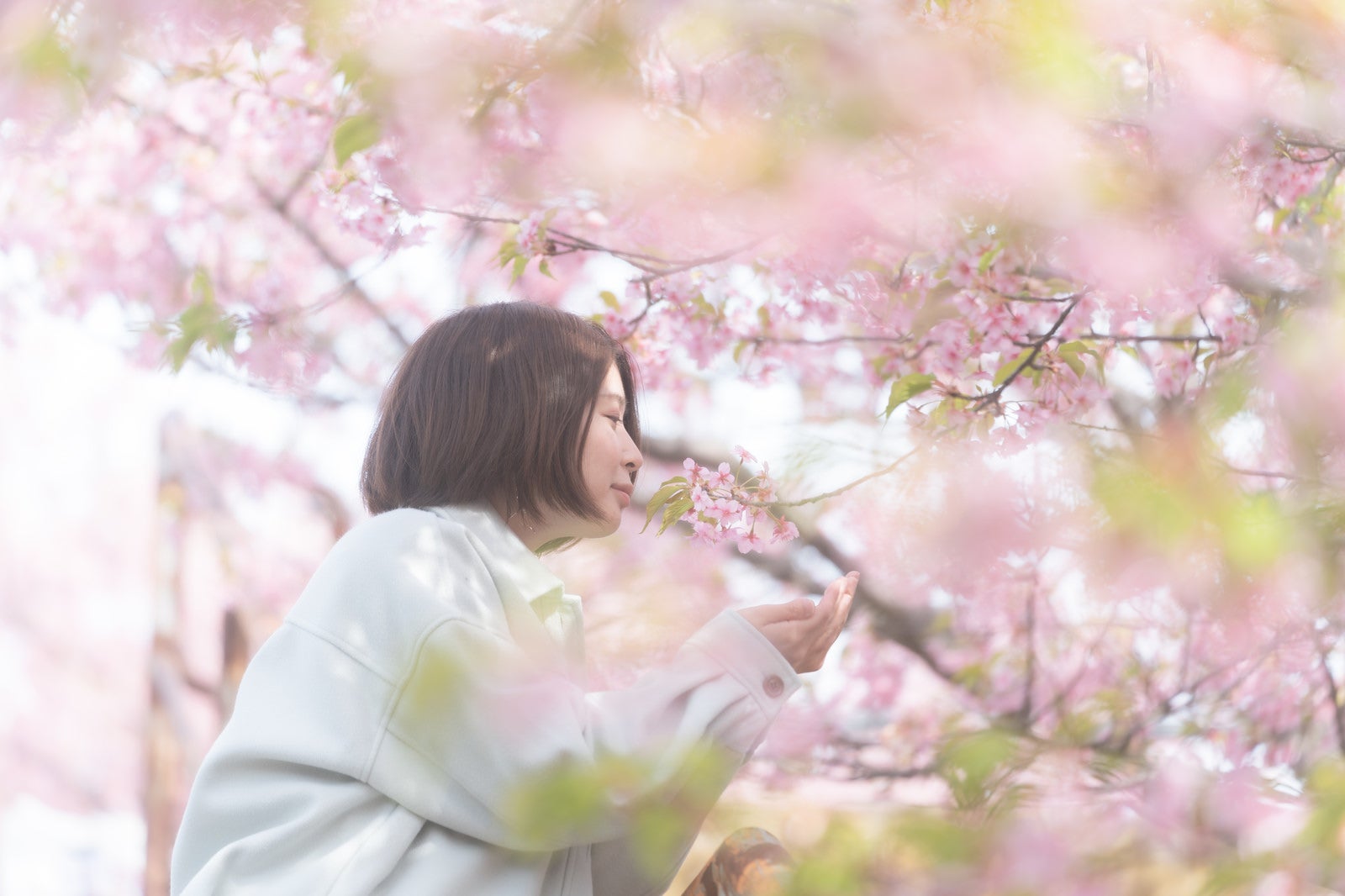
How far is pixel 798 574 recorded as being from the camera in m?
2.35

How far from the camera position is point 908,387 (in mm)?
1259

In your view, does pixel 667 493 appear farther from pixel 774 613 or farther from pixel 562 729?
pixel 562 729

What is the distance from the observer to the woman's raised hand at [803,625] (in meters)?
1.04

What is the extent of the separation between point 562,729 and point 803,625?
0.88ft

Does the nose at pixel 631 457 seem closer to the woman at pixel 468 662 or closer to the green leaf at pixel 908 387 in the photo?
the woman at pixel 468 662

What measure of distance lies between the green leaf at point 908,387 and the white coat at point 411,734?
0.35m

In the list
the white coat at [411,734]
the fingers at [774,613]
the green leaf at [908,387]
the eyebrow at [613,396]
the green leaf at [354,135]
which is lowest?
the white coat at [411,734]

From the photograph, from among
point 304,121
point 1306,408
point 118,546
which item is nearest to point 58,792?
point 118,546

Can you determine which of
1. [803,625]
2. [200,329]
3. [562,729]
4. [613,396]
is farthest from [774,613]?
[200,329]

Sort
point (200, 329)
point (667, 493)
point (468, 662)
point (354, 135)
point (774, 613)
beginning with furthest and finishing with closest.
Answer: point (200, 329) → point (667, 493) → point (354, 135) → point (774, 613) → point (468, 662)

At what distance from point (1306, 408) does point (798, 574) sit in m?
1.54

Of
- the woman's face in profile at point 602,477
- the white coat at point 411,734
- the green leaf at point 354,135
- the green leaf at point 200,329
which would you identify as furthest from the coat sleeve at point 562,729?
the green leaf at point 200,329

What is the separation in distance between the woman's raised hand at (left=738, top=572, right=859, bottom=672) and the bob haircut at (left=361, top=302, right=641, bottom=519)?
1.01 ft

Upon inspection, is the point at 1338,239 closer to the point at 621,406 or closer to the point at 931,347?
the point at 931,347
